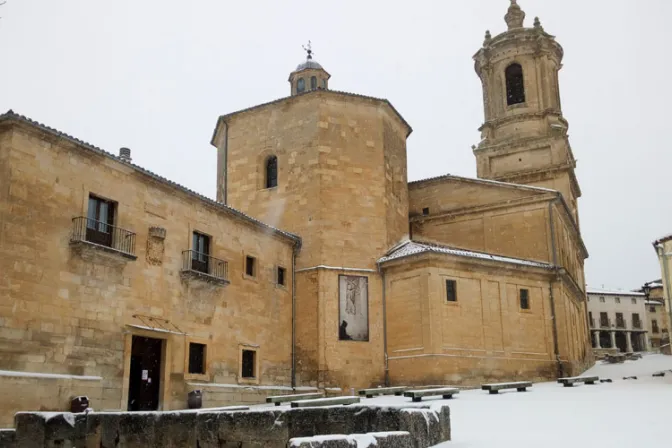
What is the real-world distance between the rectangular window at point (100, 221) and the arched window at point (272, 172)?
1029cm

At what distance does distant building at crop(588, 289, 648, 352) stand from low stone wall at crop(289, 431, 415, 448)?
68.9 meters

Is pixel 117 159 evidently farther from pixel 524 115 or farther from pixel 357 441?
pixel 524 115

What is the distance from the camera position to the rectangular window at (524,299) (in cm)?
2588

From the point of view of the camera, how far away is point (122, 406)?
55.9ft

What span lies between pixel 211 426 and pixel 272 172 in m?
19.2

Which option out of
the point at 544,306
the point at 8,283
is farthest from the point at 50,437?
the point at 544,306

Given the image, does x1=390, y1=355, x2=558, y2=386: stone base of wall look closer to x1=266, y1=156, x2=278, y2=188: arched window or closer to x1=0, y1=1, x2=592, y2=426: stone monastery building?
x1=0, y1=1, x2=592, y2=426: stone monastery building

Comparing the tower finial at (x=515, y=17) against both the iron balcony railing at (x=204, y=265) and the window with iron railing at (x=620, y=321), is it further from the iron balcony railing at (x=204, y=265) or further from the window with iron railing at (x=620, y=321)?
the window with iron railing at (x=620, y=321)

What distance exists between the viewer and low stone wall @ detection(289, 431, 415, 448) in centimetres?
595

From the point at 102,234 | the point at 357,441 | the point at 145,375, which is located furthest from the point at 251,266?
the point at 357,441

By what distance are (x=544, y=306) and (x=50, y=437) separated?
2057cm

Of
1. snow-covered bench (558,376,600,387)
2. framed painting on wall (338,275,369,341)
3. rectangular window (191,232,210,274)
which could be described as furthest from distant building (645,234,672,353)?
rectangular window (191,232,210,274)

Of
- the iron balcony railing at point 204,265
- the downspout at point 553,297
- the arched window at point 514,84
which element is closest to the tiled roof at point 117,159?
the iron balcony railing at point 204,265

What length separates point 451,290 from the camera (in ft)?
80.6
